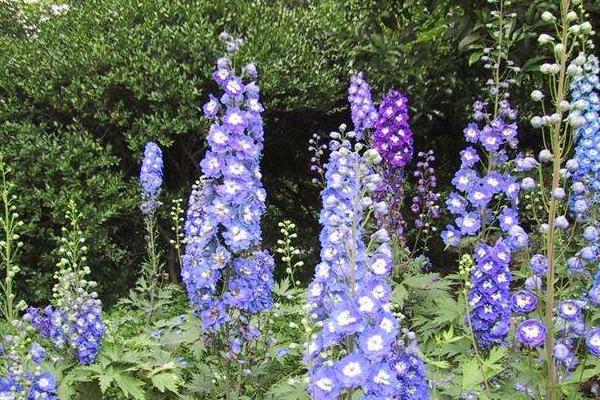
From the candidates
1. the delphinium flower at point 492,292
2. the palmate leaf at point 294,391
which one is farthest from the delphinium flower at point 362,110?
the palmate leaf at point 294,391

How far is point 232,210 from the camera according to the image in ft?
9.30

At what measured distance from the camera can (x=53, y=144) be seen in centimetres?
531

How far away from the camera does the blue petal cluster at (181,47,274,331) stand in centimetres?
282

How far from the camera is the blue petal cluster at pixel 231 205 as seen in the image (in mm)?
2820

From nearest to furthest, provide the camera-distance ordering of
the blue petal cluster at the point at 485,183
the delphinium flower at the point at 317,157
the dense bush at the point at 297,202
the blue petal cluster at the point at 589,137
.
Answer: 1. the dense bush at the point at 297,202
2. the blue petal cluster at the point at 485,183
3. the blue petal cluster at the point at 589,137
4. the delphinium flower at the point at 317,157

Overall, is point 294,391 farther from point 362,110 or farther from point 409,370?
point 362,110

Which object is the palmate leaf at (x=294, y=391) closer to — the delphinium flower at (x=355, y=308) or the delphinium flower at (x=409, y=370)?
the delphinium flower at (x=409, y=370)

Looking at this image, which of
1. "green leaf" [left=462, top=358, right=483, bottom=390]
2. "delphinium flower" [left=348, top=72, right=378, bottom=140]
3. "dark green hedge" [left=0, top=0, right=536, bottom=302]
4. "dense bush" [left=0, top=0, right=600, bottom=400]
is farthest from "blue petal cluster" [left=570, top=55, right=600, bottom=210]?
"green leaf" [left=462, top=358, right=483, bottom=390]

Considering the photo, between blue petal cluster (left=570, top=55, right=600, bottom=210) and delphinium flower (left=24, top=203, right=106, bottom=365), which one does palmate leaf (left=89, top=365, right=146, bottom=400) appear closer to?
delphinium flower (left=24, top=203, right=106, bottom=365)

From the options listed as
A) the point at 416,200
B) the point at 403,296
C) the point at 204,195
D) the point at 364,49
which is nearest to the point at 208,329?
the point at 204,195

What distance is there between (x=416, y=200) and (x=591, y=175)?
1.21 metres

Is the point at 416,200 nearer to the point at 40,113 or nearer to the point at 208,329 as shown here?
the point at 208,329

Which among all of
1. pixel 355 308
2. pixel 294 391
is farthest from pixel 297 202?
pixel 355 308

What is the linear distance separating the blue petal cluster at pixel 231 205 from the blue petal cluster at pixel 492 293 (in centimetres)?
93
